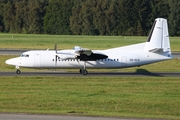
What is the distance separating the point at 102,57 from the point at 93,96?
36.0 ft

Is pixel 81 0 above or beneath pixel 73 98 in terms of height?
above

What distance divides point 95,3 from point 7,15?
28108 millimetres

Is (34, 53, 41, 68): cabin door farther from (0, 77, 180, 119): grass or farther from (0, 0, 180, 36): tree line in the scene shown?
(0, 0, 180, 36): tree line

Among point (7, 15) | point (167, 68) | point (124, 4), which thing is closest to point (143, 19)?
point (124, 4)

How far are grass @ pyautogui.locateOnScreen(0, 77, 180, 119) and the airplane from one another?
2961mm

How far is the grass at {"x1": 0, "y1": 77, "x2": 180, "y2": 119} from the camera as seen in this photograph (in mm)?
21166

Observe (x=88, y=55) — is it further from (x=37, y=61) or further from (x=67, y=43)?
(x=67, y=43)

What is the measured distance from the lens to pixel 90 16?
393 ft

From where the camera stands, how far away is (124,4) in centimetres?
11938

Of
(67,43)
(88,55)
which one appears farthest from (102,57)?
(67,43)

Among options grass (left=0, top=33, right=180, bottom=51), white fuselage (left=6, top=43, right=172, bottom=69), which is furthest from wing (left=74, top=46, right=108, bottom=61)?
grass (left=0, top=33, right=180, bottom=51)

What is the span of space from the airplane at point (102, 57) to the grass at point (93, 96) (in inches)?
117

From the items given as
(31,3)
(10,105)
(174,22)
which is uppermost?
(31,3)

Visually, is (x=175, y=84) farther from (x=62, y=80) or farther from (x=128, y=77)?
(x=62, y=80)
